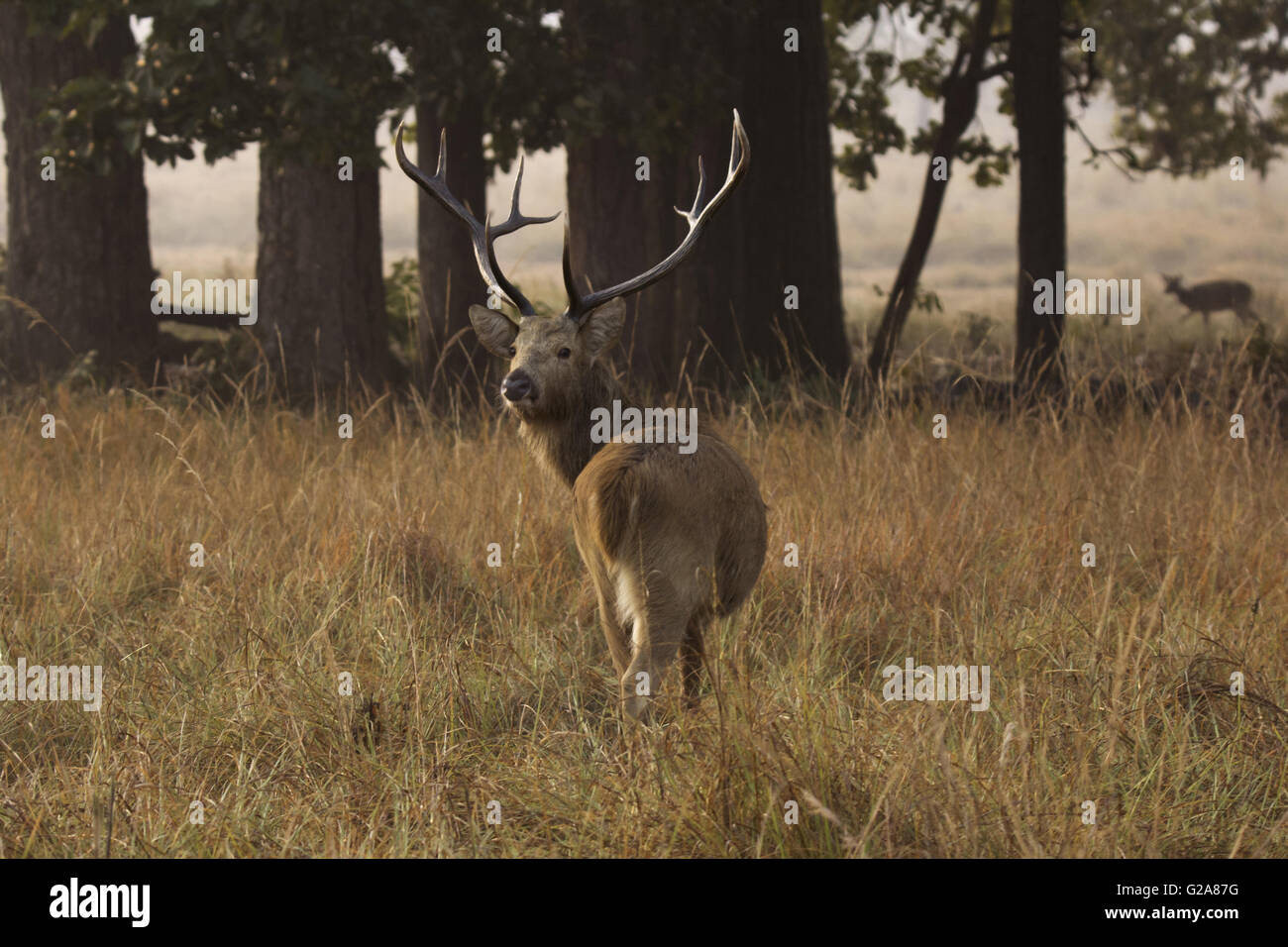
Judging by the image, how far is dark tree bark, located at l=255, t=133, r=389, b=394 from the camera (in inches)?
403

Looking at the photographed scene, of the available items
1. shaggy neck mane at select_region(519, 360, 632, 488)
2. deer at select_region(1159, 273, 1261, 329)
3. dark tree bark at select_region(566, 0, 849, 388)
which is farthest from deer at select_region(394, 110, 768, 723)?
→ deer at select_region(1159, 273, 1261, 329)

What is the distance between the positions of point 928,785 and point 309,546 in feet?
11.3

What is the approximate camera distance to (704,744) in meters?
3.31

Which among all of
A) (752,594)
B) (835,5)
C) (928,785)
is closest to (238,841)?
(928,785)

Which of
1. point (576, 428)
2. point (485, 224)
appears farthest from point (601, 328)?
point (485, 224)

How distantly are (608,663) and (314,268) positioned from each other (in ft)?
21.1

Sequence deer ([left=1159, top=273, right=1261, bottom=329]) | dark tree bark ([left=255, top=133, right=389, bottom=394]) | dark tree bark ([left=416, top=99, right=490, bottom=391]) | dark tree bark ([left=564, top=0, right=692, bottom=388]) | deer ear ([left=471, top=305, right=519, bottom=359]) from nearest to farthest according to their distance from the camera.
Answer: deer ear ([left=471, top=305, right=519, bottom=359]) < dark tree bark ([left=255, top=133, right=389, bottom=394]) < dark tree bark ([left=416, top=99, right=490, bottom=391]) < dark tree bark ([left=564, top=0, right=692, bottom=388]) < deer ([left=1159, top=273, right=1261, bottom=329])

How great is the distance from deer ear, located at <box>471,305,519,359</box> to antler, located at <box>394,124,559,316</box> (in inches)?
3.1

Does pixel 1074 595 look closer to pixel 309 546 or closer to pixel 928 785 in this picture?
pixel 928 785

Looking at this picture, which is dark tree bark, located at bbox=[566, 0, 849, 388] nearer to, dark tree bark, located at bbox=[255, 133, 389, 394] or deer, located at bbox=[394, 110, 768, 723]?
dark tree bark, located at bbox=[255, 133, 389, 394]

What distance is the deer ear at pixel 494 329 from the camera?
460 centimetres

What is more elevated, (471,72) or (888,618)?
(471,72)

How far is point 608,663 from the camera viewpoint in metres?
4.83
